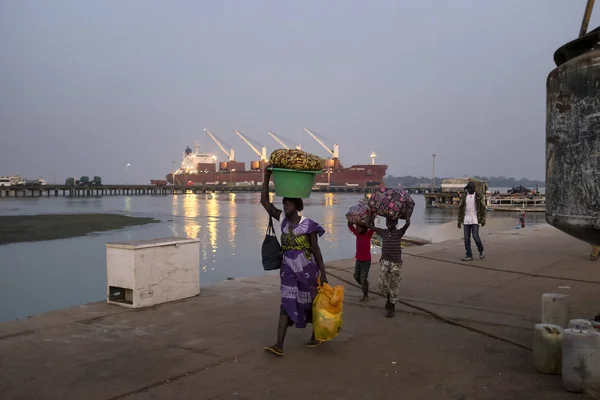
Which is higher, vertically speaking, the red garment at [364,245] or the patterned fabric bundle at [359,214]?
the patterned fabric bundle at [359,214]

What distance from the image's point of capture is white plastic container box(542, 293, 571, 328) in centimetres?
446

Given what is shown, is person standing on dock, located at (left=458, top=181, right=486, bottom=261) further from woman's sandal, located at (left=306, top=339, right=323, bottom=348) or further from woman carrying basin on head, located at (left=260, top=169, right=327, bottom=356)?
woman carrying basin on head, located at (left=260, top=169, right=327, bottom=356)

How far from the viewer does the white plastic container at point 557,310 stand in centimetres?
446

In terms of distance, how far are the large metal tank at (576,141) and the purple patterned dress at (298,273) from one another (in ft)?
6.18

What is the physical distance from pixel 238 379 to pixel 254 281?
4.06m

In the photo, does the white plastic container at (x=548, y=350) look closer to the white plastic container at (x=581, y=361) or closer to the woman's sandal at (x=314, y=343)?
the white plastic container at (x=581, y=361)

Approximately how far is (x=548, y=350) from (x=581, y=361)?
381 millimetres

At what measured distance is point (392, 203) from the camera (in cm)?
556

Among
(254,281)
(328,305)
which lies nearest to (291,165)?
(328,305)

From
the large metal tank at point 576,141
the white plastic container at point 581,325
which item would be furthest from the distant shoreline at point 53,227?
the large metal tank at point 576,141

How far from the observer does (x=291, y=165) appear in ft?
14.0

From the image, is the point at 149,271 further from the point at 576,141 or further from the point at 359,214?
the point at 576,141

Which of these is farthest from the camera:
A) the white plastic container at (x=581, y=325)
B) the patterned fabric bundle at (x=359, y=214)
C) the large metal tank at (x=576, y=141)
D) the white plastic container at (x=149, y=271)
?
the patterned fabric bundle at (x=359, y=214)

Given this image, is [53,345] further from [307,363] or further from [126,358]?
[307,363]
